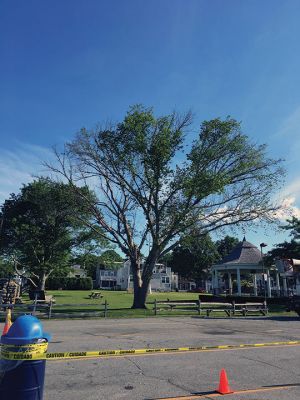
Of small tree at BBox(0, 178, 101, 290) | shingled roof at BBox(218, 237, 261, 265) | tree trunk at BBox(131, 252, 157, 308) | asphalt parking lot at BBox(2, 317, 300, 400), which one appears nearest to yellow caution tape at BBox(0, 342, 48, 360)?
asphalt parking lot at BBox(2, 317, 300, 400)

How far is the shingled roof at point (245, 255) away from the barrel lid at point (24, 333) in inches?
1752

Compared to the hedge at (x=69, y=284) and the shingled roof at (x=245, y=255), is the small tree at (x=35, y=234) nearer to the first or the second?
the shingled roof at (x=245, y=255)

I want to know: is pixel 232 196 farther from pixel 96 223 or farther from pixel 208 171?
pixel 96 223

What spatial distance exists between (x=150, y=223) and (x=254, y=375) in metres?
21.7

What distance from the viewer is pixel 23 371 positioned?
15.5 feet

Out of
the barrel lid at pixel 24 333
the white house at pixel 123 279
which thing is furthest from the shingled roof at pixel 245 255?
the white house at pixel 123 279

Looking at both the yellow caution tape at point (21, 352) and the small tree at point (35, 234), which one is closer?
the yellow caution tape at point (21, 352)

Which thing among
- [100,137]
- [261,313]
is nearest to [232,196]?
[261,313]

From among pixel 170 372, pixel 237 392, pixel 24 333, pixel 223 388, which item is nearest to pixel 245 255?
pixel 170 372

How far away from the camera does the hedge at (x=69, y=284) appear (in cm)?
7825

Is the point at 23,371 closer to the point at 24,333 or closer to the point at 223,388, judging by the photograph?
the point at 24,333

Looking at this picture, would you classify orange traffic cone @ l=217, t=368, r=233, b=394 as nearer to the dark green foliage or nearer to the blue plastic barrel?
the blue plastic barrel

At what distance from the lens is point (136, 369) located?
28.2 feet

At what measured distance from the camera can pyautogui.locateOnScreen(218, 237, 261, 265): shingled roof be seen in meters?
47.9
